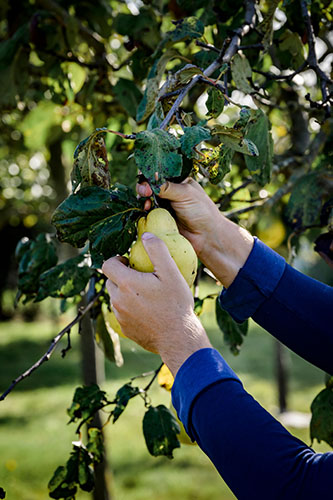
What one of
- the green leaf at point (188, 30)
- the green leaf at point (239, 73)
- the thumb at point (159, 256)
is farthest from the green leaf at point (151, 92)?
the thumb at point (159, 256)

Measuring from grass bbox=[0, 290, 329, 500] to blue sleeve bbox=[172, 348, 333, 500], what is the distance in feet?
2.35

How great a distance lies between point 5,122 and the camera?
344cm

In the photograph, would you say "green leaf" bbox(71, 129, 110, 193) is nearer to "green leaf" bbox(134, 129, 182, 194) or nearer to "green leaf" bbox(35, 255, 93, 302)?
"green leaf" bbox(134, 129, 182, 194)

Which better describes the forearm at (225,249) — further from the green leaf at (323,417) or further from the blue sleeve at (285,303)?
the green leaf at (323,417)

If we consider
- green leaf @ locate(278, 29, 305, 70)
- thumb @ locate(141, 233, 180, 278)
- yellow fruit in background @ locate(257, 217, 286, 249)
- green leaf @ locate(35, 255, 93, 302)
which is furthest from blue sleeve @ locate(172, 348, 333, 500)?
yellow fruit in background @ locate(257, 217, 286, 249)

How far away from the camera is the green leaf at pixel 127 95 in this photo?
1596mm

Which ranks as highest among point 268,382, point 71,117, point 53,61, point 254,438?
point 254,438

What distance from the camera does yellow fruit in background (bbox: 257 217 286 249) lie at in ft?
6.80

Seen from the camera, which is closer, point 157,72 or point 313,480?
point 313,480

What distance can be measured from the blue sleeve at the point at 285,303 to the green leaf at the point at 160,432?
32 cm

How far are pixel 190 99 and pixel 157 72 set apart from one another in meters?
0.69

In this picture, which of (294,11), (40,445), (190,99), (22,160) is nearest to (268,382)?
(40,445)

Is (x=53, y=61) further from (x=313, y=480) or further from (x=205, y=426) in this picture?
(x=313, y=480)

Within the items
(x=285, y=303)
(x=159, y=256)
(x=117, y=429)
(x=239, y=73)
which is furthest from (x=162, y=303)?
(x=117, y=429)
